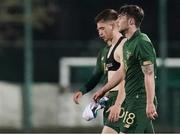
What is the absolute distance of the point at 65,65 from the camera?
32.4 meters

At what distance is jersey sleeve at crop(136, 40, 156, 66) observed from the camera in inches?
320

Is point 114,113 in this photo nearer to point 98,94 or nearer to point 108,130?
point 98,94

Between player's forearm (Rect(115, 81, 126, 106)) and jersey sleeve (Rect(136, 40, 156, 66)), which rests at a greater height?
jersey sleeve (Rect(136, 40, 156, 66))

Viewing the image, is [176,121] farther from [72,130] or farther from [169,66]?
[72,130]

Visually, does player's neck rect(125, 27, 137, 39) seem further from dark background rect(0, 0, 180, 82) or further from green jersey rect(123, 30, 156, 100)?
dark background rect(0, 0, 180, 82)

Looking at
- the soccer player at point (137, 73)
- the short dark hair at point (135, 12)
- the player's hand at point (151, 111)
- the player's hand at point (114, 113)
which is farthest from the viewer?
the player's hand at point (114, 113)

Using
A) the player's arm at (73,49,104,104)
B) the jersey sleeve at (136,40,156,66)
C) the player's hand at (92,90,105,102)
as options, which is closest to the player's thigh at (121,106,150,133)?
the player's hand at (92,90,105,102)

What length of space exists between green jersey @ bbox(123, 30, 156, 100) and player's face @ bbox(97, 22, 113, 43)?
35cm

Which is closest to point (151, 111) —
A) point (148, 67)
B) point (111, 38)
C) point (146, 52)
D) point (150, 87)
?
point (150, 87)

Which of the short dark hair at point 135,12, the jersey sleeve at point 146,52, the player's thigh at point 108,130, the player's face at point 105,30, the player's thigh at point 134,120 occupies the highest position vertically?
the short dark hair at point 135,12

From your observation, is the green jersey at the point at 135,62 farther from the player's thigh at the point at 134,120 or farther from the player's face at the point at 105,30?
the player's face at the point at 105,30

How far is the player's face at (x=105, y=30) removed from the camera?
342 inches

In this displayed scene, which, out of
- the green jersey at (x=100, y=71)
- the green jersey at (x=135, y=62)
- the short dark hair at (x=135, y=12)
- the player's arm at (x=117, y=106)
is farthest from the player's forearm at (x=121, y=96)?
the short dark hair at (x=135, y=12)

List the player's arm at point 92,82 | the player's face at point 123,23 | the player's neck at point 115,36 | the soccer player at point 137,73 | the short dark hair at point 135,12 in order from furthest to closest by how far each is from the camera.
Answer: the player's arm at point 92,82
the player's neck at point 115,36
the player's face at point 123,23
the short dark hair at point 135,12
the soccer player at point 137,73
